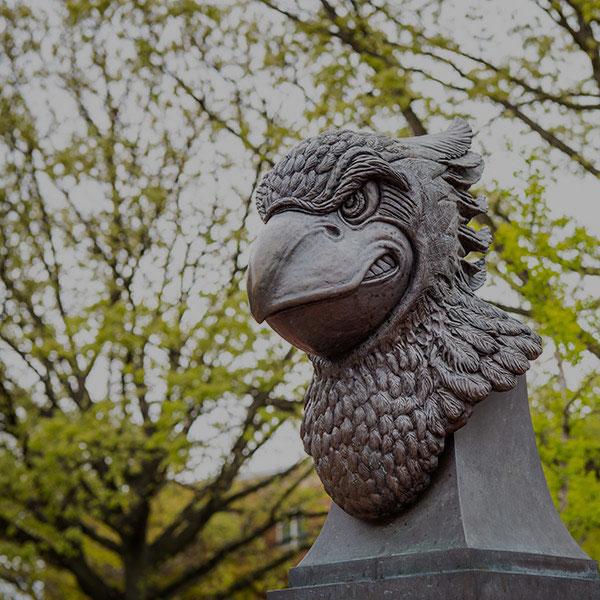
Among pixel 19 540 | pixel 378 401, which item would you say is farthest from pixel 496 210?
pixel 19 540

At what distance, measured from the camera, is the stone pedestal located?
2.31 metres

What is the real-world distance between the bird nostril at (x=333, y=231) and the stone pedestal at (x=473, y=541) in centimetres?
69

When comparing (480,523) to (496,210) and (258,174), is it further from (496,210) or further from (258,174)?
(258,174)

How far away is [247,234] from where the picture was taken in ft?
35.7

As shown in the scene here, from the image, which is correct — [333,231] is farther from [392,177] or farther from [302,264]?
[392,177]

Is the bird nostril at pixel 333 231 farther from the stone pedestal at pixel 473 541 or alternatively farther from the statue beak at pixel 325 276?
the stone pedestal at pixel 473 541

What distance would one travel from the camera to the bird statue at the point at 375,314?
99.3 inches

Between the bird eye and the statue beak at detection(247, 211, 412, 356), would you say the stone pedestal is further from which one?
the bird eye

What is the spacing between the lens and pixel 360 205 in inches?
103

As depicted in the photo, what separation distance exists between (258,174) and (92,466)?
443cm

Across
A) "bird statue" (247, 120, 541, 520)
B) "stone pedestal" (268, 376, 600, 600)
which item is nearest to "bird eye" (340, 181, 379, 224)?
"bird statue" (247, 120, 541, 520)

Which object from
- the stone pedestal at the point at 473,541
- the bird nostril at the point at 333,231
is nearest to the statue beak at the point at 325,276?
the bird nostril at the point at 333,231

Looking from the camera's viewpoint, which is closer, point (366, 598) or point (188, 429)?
point (366, 598)

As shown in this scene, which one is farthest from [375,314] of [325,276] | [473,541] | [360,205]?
[473,541]
